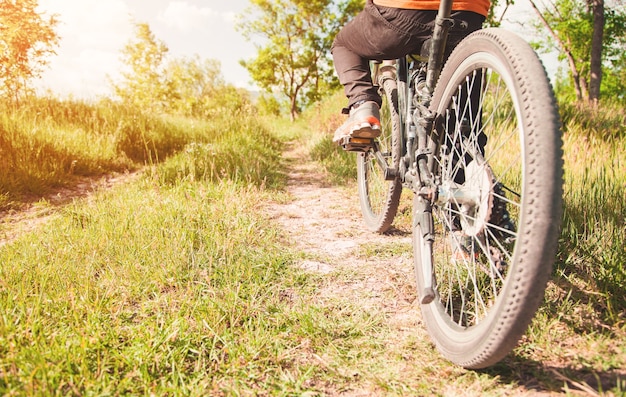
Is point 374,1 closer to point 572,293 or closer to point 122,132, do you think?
point 572,293

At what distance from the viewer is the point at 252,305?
5.78 ft

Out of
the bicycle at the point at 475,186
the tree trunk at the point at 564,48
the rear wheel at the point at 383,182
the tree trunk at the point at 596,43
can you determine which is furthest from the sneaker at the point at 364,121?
the tree trunk at the point at 564,48

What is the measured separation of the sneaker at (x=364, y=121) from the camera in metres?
2.29

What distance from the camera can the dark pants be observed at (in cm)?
196

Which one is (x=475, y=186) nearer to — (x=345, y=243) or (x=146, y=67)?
(x=345, y=243)

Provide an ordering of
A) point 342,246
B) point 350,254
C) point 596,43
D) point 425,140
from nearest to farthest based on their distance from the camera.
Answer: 1. point 425,140
2. point 350,254
3. point 342,246
4. point 596,43

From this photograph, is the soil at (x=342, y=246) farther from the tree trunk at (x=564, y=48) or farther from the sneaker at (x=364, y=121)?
the tree trunk at (x=564, y=48)

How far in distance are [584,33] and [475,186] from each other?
83.8ft

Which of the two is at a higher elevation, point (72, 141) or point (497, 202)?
point (72, 141)

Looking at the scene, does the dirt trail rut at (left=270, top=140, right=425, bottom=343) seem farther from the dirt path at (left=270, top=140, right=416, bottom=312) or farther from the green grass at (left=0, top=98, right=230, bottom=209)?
the green grass at (left=0, top=98, right=230, bottom=209)

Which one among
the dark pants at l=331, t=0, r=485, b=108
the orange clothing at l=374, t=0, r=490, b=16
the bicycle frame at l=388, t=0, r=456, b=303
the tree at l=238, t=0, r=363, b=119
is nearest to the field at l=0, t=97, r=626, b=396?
the bicycle frame at l=388, t=0, r=456, b=303

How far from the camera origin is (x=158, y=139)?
623 cm

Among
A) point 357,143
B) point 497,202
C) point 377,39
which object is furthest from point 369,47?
point 497,202

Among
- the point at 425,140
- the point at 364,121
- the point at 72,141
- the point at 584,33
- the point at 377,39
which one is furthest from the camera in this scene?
the point at 584,33
